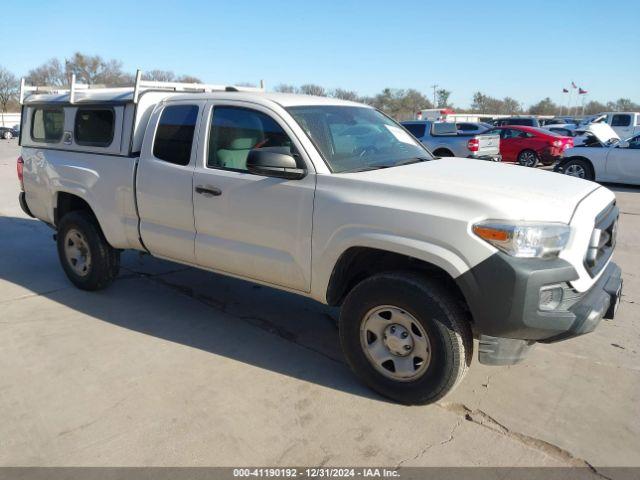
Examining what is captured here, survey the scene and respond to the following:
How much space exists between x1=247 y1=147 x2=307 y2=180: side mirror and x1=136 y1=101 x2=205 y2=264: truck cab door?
33.8 inches

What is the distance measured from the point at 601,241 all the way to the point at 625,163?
1061 cm

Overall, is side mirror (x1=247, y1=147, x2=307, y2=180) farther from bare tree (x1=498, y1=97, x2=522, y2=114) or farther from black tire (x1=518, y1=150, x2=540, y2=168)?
bare tree (x1=498, y1=97, x2=522, y2=114)

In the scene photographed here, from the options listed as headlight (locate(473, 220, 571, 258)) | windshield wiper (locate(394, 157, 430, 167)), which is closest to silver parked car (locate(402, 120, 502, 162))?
windshield wiper (locate(394, 157, 430, 167))

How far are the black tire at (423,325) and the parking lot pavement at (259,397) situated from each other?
13cm

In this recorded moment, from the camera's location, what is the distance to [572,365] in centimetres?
382

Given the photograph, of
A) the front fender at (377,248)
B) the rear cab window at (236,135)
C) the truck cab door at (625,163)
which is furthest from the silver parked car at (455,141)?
the front fender at (377,248)

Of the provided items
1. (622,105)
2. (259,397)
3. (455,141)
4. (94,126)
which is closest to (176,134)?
(94,126)

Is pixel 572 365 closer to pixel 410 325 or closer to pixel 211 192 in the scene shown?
pixel 410 325

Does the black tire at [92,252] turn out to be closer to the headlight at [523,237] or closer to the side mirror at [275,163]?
the side mirror at [275,163]

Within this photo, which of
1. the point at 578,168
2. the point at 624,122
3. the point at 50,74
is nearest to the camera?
the point at 578,168

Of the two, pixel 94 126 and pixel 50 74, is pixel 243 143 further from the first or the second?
pixel 50 74

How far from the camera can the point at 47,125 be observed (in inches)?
220

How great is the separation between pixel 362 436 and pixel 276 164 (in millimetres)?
1733

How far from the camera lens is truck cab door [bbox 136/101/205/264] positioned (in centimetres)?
421
